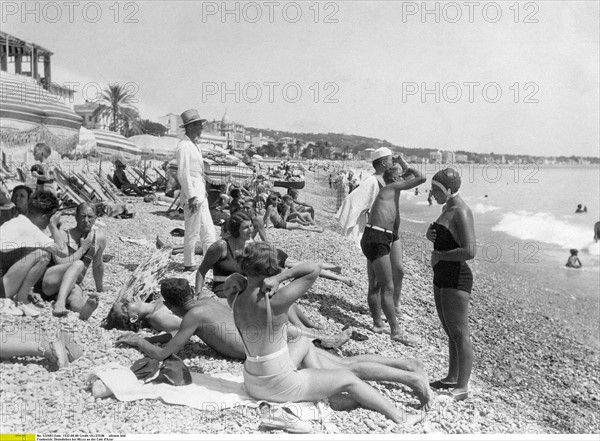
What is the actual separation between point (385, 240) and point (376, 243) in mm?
69

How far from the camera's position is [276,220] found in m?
7.27

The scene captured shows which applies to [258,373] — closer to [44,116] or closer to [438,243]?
[438,243]

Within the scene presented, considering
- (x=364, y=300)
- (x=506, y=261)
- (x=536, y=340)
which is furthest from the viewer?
(x=506, y=261)

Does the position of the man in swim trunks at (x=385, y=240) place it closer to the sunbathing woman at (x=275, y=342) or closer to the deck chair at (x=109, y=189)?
the sunbathing woman at (x=275, y=342)

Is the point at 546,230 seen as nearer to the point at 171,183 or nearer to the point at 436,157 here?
the point at 171,183

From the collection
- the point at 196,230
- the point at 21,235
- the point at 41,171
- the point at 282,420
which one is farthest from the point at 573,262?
the point at 21,235

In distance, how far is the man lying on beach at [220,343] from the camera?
128 inches

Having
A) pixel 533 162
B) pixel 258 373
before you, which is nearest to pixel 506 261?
pixel 533 162

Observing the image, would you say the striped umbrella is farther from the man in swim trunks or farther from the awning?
the man in swim trunks

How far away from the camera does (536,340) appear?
541 centimetres

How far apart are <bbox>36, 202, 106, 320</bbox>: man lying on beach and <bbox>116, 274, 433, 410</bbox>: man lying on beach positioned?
18.0 inches

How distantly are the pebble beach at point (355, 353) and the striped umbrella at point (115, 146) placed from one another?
4130mm

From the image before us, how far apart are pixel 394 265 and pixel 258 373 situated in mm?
1803

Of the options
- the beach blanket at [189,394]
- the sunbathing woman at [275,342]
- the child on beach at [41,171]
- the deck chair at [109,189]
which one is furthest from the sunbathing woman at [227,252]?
the deck chair at [109,189]
